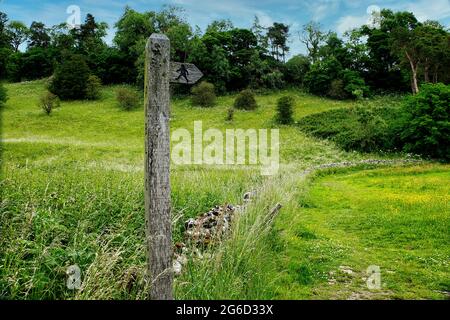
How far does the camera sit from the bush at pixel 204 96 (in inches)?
1863

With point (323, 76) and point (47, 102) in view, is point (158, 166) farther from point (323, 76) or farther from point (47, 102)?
point (323, 76)

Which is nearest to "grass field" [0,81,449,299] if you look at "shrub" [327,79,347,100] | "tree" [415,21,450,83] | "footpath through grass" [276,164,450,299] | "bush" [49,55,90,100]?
"footpath through grass" [276,164,450,299]

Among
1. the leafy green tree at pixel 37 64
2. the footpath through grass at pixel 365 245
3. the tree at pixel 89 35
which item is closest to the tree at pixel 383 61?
the footpath through grass at pixel 365 245

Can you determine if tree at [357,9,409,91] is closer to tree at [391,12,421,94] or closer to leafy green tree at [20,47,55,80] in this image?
tree at [391,12,421,94]

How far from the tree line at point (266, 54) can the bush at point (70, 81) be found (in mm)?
1810

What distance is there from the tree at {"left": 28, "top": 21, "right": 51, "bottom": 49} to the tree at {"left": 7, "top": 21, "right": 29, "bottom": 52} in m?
1.06

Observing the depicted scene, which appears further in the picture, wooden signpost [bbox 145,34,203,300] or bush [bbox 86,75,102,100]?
bush [bbox 86,75,102,100]

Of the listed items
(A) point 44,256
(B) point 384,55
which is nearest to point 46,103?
(A) point 44,256

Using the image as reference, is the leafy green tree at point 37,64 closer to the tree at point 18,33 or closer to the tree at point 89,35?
the tree at point 89,35

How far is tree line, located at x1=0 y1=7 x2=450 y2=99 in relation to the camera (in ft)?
159

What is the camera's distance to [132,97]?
44625 millimetres

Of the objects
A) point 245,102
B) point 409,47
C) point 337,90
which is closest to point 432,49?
point 409,47

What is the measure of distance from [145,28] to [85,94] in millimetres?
20229

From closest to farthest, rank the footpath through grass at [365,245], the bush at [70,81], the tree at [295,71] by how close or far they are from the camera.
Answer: the footpath through grass at [365,245] < the bush at [70,81] < the tree at [295,71]
